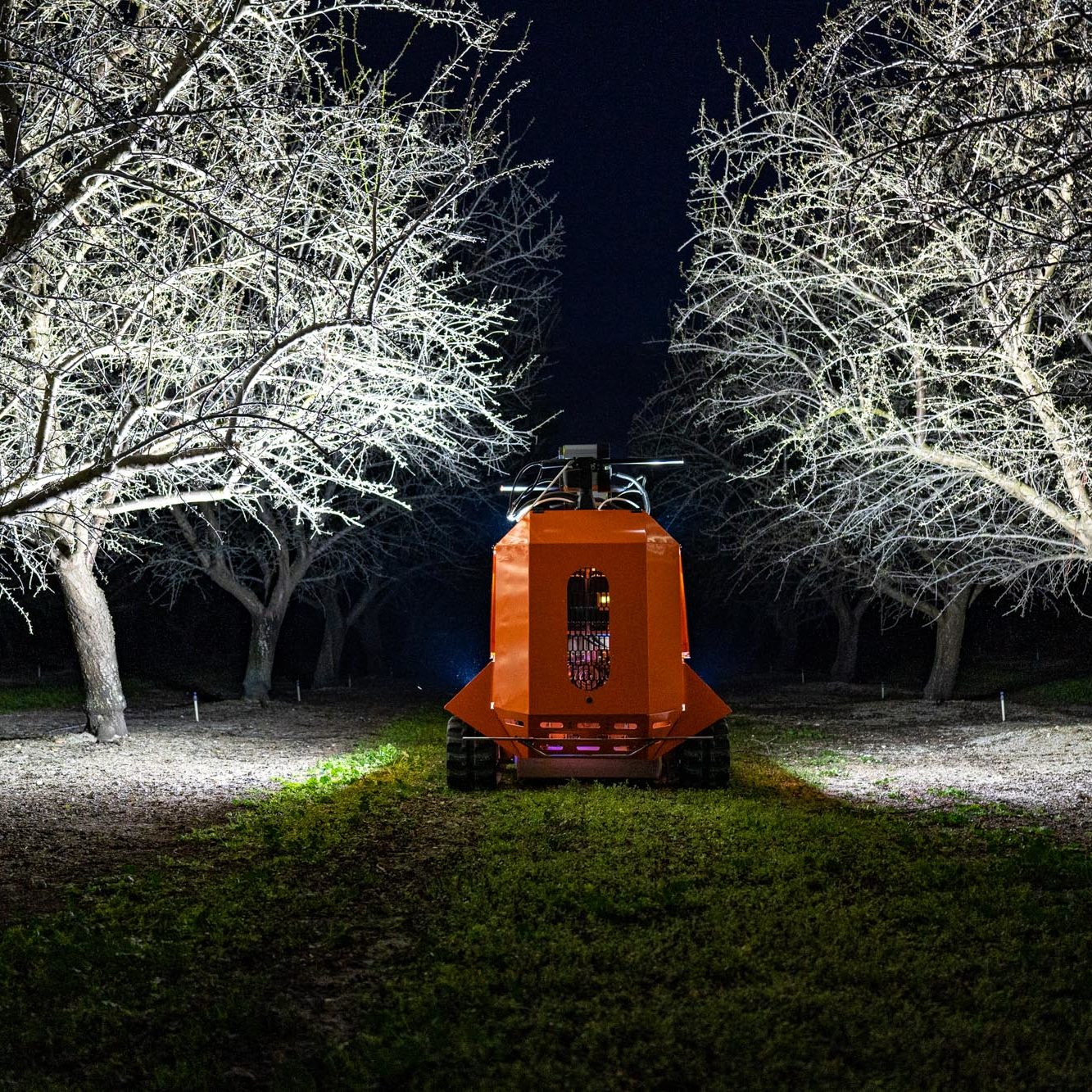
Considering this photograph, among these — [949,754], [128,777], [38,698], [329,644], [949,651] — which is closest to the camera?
[128,777]

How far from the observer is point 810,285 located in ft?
39.9

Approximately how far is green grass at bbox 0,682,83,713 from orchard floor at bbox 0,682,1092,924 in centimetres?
267

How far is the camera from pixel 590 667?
9.70 metres

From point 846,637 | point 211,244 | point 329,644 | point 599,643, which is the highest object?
point 211,244

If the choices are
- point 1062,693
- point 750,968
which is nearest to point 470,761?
point 750,968

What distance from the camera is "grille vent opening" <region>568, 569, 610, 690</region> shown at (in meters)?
9.67

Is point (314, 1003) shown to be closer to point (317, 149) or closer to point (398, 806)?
point (398, 806)

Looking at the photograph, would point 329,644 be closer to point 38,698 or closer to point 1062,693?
point 38,698

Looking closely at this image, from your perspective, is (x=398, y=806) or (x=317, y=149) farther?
(x=398, y=806)

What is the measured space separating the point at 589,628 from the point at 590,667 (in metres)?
0.38

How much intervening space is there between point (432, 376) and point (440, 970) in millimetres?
5697

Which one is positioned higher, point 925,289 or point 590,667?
point 925,289

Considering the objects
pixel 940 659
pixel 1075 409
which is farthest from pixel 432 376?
pixel 940 659

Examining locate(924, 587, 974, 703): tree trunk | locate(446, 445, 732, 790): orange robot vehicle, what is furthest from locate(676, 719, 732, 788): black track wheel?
locate(924, 587, 974, 703): tree trunk
